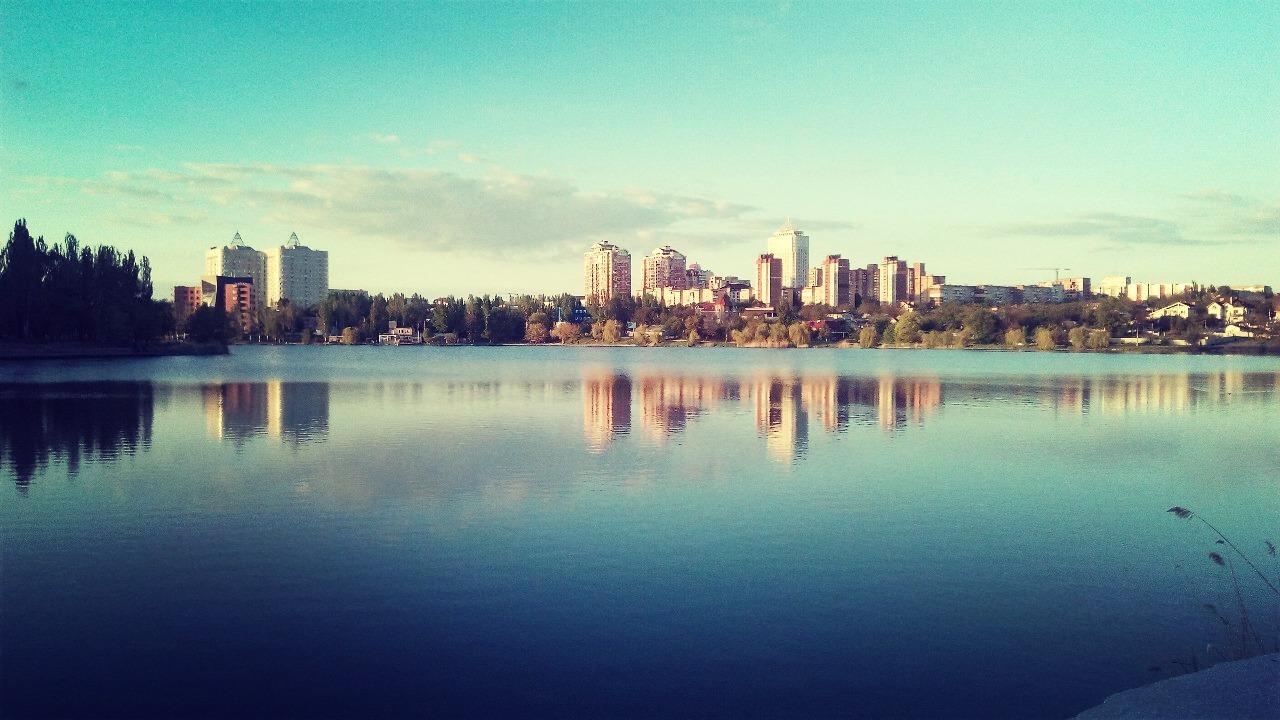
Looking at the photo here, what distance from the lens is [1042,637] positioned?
22.6ft

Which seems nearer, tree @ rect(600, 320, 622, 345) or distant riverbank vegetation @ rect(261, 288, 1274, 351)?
distant riverbank vegetation @ rect(261, 288, 1274, 351)

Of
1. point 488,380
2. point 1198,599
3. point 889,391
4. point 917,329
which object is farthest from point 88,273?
point 917,329

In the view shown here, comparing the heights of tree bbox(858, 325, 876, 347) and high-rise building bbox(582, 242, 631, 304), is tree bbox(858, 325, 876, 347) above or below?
below

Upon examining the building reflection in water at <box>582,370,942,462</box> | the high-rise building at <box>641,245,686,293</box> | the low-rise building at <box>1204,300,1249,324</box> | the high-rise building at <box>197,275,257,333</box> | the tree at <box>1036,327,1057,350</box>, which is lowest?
the building reflection in water at <box>582,370,942,462</box>

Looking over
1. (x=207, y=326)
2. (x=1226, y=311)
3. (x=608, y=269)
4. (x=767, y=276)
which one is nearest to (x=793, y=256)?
(x=767, y=276)

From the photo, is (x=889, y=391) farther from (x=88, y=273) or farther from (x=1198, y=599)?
(x=88, y=273)

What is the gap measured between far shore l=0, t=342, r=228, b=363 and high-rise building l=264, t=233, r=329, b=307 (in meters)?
107

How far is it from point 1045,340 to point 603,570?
103m

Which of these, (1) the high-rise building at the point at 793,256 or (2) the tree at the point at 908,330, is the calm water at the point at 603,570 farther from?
(1) the high-rise building at the point at 793,256

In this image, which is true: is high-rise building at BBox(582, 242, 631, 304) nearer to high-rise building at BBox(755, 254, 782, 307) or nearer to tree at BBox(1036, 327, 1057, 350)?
high-rise building at BBox(755, 254, 782, 307)

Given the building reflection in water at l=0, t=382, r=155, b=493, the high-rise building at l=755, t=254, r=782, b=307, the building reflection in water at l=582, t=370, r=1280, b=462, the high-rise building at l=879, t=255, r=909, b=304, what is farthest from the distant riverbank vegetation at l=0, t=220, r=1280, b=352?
the building reflection in water at l=582, t=370, r=1280, b=462

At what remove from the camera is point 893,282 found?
178m

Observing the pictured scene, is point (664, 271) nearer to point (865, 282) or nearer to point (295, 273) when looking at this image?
point (865, 282)

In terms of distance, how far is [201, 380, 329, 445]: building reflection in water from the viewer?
18531 millimetres
